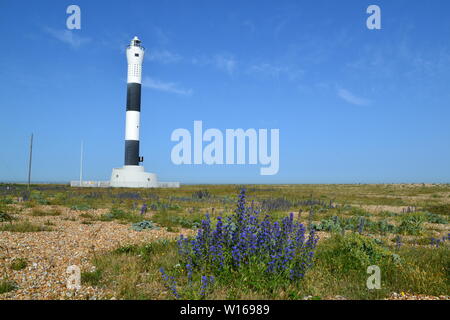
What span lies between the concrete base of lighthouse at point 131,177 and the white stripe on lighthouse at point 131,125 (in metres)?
4.14

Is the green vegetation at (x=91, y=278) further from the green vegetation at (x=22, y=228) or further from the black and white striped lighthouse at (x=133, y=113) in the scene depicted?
the black and white striped lighthouse at (x=133, y=113)

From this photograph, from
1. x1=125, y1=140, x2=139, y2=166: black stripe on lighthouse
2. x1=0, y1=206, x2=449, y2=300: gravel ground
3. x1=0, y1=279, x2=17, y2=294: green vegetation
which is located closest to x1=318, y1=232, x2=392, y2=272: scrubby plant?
x1=0, y1=206, x2=449, y2=300: gravel ground

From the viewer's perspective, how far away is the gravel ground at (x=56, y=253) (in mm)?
5000

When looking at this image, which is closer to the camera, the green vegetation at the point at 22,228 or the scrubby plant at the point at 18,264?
the scrubby plant at the point at 18,264

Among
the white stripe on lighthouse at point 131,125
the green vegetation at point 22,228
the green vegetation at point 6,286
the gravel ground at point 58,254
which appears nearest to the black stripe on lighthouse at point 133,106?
the white stripe on lighthouse at point 131,125

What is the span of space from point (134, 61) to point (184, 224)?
118 feet

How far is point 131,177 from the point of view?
42.0 m

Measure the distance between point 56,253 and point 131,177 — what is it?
118 ft

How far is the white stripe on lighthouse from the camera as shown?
41.2 m

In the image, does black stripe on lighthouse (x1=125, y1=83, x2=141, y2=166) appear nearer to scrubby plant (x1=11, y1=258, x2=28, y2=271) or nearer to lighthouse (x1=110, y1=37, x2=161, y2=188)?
lighthouse (x1=110, y1=37, x2=161, y2=188)

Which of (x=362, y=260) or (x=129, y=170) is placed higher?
(x=129, y=170)

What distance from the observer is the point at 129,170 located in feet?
138

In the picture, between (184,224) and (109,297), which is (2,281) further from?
(184,224)
